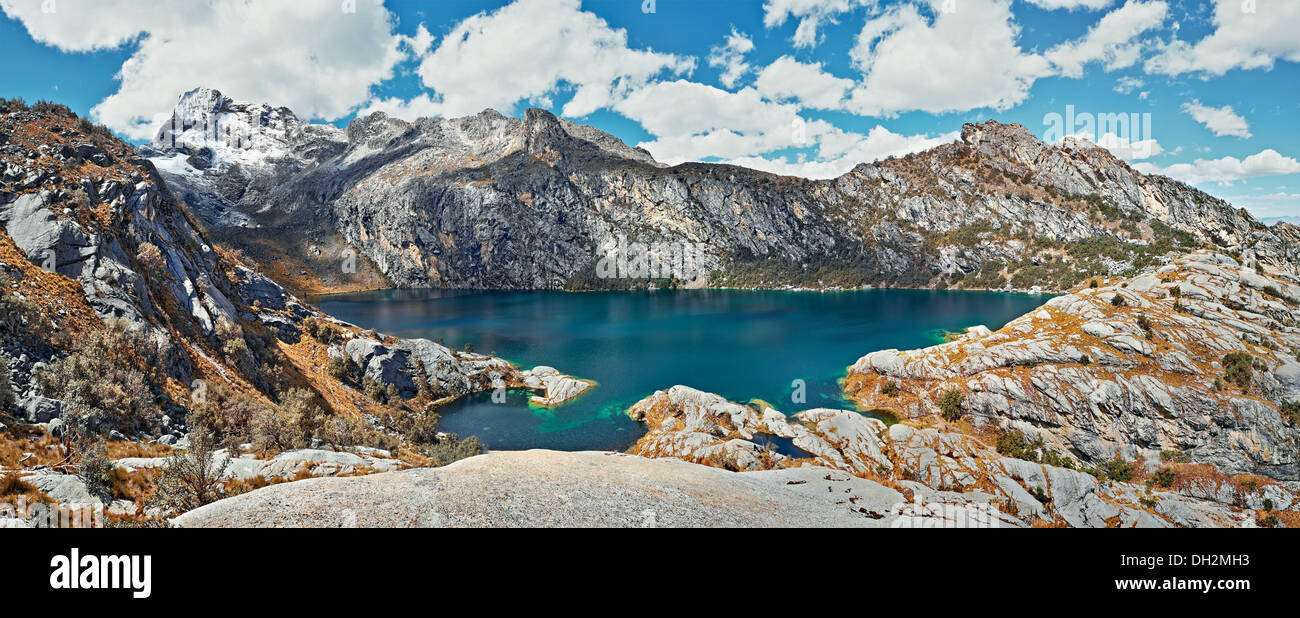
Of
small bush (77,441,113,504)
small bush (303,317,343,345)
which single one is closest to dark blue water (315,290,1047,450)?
small bush (303,317,343,345)

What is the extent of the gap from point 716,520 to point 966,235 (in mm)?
212897

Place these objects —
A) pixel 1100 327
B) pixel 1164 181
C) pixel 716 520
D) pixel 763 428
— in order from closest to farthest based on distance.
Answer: pixel 716 520 < pixel 763 428 < pixel 1100 327 < pixel 1164 181

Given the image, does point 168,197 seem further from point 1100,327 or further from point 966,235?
point 966,235

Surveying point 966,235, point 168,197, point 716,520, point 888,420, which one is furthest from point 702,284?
point 716,520

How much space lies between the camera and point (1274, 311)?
49.0m

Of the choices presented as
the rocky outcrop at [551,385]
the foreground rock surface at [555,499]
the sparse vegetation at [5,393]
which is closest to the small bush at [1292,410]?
the foreground rock surface at [555,499]

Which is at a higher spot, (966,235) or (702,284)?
(966,235)

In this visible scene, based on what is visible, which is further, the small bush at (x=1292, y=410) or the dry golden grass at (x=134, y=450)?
the small bush at (x=1292, y=410)

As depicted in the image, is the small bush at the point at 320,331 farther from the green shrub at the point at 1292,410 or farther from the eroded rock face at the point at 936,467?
the green shrub at the point at 1292,410

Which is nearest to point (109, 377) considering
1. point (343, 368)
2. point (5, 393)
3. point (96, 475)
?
point (5, 393)

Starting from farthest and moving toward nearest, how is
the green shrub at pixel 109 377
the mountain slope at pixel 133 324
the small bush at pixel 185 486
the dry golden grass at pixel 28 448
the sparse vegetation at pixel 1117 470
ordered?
the sparse vegetation at pixel 1117 470 → the mountain slope at pixel 133 324 → the green shrub at pixel 109 377 → the dry golden grass at pixel 28 448 → the small bush at pixel 185 486

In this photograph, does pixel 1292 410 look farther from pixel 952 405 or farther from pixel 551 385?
pixel 551 385

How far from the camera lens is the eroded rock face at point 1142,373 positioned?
127ft

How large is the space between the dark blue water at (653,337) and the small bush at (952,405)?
8528mm
